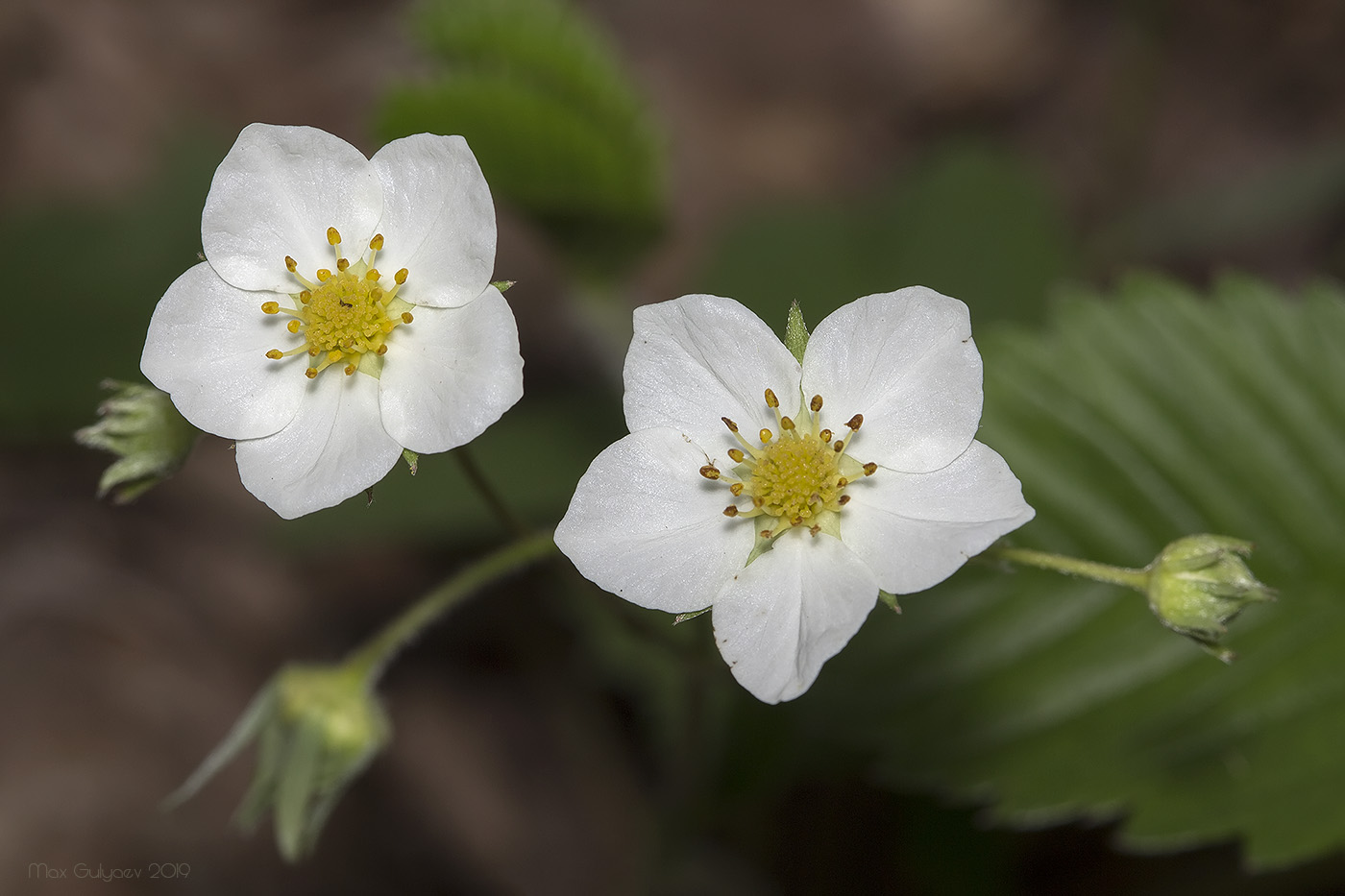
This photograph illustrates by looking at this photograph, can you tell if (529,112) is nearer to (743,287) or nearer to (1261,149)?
(743,287)

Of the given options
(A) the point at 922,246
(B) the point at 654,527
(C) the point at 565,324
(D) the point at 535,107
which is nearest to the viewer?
(B) the point at 654,527

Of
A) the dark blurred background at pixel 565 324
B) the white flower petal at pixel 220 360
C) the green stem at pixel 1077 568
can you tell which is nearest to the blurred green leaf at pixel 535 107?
the dark blurred background at pixel 565 324

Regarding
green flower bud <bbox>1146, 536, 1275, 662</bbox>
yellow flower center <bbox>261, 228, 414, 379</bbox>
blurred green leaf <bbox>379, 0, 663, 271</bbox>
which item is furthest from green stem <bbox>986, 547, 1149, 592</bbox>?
blurred green leaf <bbox>379, 0, 663, 271</bbox>

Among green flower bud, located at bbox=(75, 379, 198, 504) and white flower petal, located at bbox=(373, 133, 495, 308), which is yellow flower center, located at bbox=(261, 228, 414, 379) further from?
green flower bud, located at bbox=(75, 379, 198, 504)

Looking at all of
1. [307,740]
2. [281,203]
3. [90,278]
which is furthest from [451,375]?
[90,278]

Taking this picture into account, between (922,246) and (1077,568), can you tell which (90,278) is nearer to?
(922,246)
